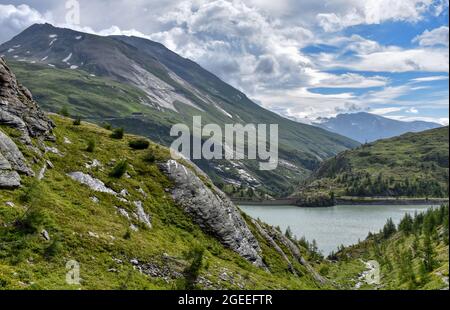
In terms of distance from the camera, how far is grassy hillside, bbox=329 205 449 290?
245 feet

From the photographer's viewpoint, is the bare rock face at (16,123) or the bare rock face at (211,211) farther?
the bare rock face at (211,211)

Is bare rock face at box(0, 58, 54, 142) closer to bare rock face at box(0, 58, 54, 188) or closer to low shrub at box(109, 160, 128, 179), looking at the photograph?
bare rock face at box(0, 58, 54, 188)

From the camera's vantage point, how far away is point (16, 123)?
47531mm

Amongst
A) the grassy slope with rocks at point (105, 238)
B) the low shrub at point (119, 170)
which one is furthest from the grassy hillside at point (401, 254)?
the low shrub at point (119, 170)

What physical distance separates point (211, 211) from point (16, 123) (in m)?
27.3

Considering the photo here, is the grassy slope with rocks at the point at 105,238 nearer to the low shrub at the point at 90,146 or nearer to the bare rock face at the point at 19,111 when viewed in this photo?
the low shrub at the point at 90,146

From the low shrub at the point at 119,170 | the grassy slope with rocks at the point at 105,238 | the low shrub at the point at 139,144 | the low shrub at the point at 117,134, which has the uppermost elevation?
the low shrub at the point at 117,134

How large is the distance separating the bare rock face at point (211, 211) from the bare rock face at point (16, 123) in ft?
59.6

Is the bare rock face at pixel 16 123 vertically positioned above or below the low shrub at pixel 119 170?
above

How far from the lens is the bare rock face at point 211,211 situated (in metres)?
54.5

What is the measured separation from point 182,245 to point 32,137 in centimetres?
2298

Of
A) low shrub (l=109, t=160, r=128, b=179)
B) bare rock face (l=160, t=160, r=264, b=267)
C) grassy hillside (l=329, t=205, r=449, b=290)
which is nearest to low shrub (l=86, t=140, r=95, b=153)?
low shrub (l=109, t=160, r=128, b=179)

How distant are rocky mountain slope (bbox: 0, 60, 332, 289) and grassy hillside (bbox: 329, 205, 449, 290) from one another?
73.5 feet
